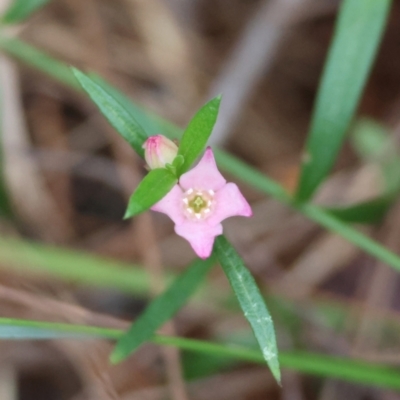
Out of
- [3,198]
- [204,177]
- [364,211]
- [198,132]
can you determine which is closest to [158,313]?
[204,177]

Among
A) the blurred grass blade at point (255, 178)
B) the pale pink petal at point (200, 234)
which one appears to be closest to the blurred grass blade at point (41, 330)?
the pale pink petal at point (200, 234)

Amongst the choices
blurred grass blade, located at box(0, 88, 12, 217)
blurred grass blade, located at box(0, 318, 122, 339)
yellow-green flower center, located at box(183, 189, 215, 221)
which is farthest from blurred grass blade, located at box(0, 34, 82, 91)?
blurred grass blade, located at box(0, 318, 122, 339)

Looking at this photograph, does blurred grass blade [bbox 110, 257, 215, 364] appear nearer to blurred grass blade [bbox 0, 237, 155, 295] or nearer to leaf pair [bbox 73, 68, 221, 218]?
leaf pair [bbox 73, 68, 221, 218]

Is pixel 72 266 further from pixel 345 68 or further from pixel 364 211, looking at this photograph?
pixel 345 68

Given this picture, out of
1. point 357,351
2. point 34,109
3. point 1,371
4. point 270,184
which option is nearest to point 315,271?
point 357,351

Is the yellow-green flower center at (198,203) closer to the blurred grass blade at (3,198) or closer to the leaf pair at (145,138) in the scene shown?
the leaf pair at (145,138)

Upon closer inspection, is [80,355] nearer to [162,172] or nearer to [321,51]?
[162,172]
